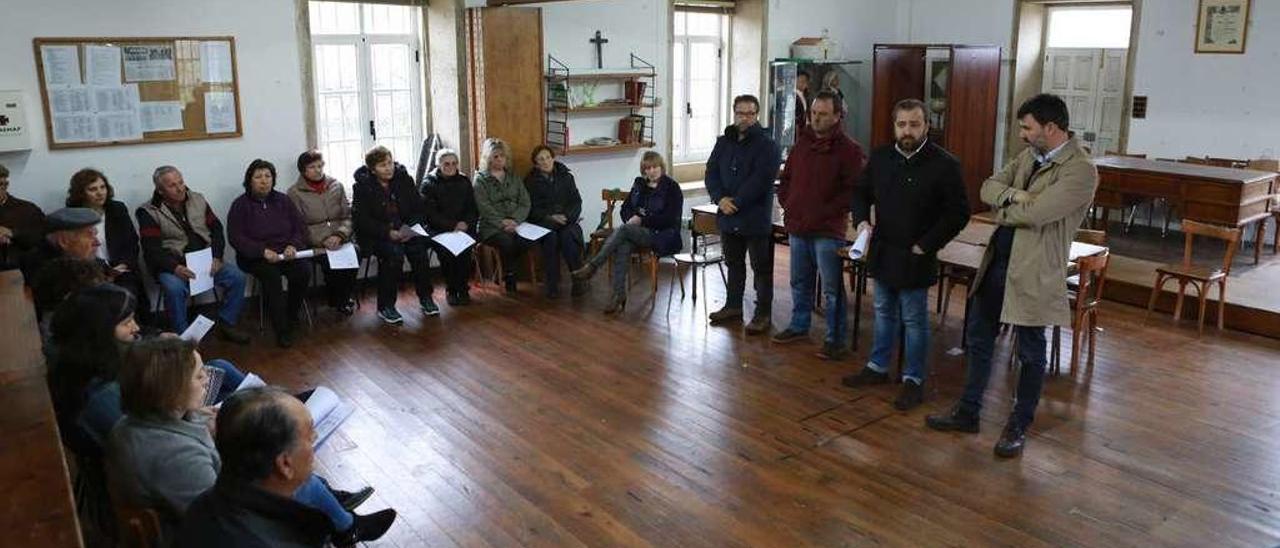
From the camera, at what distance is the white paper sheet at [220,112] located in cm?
629

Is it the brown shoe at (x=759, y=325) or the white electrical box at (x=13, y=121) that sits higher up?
the white electrical box at (x=13, y=121)

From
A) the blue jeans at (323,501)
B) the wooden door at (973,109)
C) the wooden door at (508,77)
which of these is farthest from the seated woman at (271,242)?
the wooden door at (973,109)

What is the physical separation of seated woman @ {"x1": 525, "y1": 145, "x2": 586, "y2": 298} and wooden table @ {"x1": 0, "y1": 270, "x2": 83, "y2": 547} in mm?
3920

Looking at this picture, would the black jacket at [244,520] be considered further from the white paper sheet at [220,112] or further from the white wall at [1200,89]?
the white wall at [1200,89]

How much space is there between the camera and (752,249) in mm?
5992

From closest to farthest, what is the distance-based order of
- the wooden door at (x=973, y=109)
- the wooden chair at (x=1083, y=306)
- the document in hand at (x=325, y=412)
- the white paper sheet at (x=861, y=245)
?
the document in hand at (x=325, y=412)
the white paper sheet at (x=861, y=245)
the wooden chair at (x=1083, y=306)
the wooden door at (x=973, y=109)

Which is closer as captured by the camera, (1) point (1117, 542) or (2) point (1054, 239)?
(1) point (1117, 542)

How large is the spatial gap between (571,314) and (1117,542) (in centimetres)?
378

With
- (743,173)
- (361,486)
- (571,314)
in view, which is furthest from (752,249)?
(361,486)

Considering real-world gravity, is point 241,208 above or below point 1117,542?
above

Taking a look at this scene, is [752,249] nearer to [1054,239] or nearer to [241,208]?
[1054,239]

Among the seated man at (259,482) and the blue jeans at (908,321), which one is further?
the blue jeans at (908,321)

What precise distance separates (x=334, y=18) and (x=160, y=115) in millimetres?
1394

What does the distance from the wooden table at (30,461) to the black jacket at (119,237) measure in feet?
8.18
